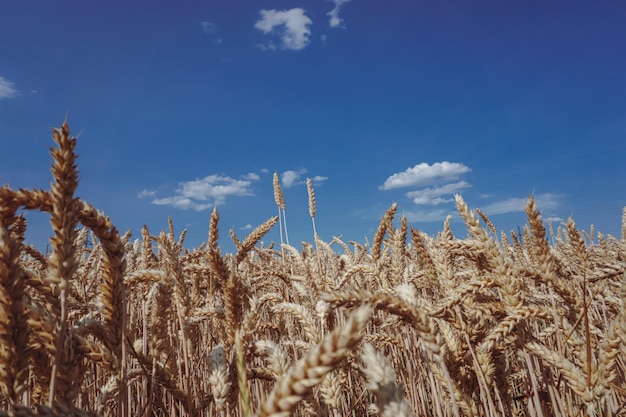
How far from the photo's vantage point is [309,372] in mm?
812

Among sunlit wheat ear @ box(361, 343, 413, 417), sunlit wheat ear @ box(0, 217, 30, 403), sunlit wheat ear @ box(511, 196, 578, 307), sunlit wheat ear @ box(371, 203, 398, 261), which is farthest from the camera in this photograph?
sunlit wheat ear @ box(371, 203, 398, 261)

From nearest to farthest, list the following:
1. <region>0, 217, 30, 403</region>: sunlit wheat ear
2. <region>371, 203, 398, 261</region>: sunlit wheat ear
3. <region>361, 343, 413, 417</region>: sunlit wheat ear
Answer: <region>361, 343, 413, 417</region>: sunlit wheat ear
<region>0, 217, 30, 403</region>: sunlit wheat ear
<region>371, 203, 398, 261</region>: sunlit wheat ear

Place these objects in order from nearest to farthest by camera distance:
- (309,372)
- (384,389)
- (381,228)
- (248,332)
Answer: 1. (309,372)
2. (384,389)
3. (248,332)
4. (381,228)

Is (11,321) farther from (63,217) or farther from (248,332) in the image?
(248,332)

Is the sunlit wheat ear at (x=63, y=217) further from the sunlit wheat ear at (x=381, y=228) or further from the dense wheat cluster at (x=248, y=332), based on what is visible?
the sunlit wheat ear at (x=381, y=228)

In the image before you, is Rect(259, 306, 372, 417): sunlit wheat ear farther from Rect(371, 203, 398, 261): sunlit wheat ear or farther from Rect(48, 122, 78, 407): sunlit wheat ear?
Rect(371, 203, 398, 261): sunlit wheat ear

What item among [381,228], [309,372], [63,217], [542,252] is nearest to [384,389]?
[309,372]

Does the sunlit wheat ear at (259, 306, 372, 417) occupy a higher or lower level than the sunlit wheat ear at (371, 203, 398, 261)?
lower

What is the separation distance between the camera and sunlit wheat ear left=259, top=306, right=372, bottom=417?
80cm

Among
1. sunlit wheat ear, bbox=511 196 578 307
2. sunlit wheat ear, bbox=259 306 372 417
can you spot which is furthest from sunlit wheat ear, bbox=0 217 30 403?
sunlit wheat ear, bbox=511 196 578 307

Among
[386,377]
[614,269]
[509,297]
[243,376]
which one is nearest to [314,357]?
[243,376]

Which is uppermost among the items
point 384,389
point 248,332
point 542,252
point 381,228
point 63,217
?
point 381,228

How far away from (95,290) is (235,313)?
427 cm

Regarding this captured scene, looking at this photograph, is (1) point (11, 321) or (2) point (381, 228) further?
(2) point (381, 228)
